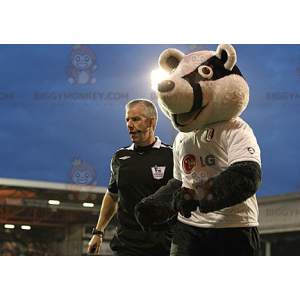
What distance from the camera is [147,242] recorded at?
3.01m

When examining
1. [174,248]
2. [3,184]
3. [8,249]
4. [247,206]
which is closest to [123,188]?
[174,248]

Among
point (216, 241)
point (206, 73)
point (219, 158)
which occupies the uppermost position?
point (206, 73)

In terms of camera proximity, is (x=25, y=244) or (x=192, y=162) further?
(x=25, y=244)

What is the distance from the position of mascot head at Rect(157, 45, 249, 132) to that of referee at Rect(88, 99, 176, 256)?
31.4 inches

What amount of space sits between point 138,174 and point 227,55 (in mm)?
1186

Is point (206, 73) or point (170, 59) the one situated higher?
point (170, 59)

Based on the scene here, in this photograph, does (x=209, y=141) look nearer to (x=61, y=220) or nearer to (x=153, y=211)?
(x=153, y=211)

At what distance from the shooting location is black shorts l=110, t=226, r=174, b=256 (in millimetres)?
2996

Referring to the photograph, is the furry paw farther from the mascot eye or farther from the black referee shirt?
the black referee shirt

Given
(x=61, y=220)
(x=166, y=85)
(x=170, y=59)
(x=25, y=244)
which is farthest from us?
(x=25, y=244)

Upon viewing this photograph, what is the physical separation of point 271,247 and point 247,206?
12054 mm

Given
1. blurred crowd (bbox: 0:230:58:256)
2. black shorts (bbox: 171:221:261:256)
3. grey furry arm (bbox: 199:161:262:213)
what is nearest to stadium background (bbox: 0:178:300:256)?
blurred crowd (bbox: 0:230:58:256)

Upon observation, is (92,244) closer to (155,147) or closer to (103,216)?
(103,216)

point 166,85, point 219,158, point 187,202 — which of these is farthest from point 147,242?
point 166,85
